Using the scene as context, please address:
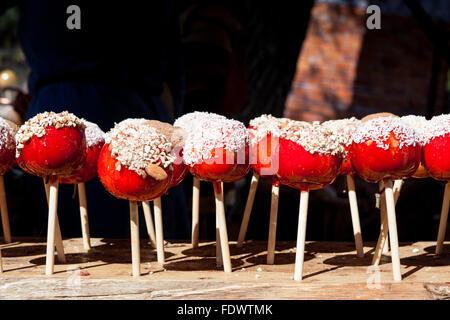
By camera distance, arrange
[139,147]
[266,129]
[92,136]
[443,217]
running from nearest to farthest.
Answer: [139,147] < [266,129] < [92,136] < [443,217]

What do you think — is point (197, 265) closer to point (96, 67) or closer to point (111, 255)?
point (111, 255)

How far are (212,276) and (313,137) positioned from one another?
39 cm

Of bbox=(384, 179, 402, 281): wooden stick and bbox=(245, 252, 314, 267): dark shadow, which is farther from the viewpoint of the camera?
bbox=(245, 252, 314, 267): dark shadow

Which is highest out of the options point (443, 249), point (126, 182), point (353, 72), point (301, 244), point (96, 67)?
point (353, 72)

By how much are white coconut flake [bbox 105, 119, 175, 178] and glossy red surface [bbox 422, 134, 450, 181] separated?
0.64 meters

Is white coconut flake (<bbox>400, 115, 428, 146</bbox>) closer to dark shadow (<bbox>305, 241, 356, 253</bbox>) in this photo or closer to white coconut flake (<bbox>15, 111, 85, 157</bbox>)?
dark shadow (<bbox>305, 241, 356, 253</bbox>)

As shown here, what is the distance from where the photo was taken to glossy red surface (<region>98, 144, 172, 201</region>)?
3.68ft

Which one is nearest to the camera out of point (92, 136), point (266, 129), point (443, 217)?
point (266, 129)

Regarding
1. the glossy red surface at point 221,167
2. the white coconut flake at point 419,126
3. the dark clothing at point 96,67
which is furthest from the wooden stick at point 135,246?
the dark clothing at point 96,67

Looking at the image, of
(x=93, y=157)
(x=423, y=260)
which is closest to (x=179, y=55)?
(x=93, y=157)

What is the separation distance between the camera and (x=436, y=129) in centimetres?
127

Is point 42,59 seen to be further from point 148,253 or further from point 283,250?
point 283,250

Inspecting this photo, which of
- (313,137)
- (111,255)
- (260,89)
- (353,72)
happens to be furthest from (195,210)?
(353,72)

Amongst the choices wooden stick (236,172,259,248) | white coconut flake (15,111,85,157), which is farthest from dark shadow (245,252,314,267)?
white coconut flake (15,111,85,157)
